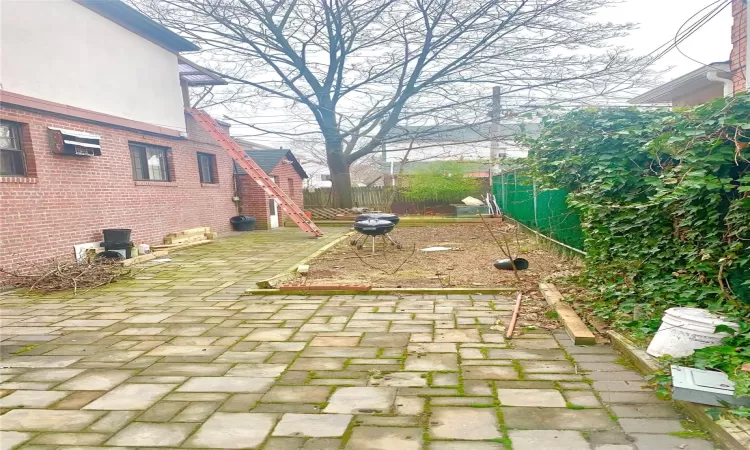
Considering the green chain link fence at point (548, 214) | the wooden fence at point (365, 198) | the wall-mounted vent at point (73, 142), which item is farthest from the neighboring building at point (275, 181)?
the green chain link fence at point (548, 214)

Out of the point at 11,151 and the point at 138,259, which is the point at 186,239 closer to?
the point at 138,259

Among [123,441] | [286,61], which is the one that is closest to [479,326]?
[123,441]

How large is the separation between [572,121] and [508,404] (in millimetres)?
3383

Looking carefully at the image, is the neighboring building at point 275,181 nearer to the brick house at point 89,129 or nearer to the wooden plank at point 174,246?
the brick house at point 89,129

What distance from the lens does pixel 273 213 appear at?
53.1 feet

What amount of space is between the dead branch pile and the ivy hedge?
632cm

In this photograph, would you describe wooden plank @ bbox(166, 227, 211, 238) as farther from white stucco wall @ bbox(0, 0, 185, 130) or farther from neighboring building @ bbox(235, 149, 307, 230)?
neighboring building @ bbox(235, 149, 307, 230)

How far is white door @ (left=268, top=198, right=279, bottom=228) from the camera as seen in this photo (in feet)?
51.6

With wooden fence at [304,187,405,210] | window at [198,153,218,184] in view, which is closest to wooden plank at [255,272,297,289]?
window at [198,153,218,184]

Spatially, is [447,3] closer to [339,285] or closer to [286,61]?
[286,61]

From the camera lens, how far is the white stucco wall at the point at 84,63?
21.3 ft

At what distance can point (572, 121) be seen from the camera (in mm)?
4629

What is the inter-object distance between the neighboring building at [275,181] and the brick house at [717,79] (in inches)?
479

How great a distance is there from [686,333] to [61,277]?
7151 mm
